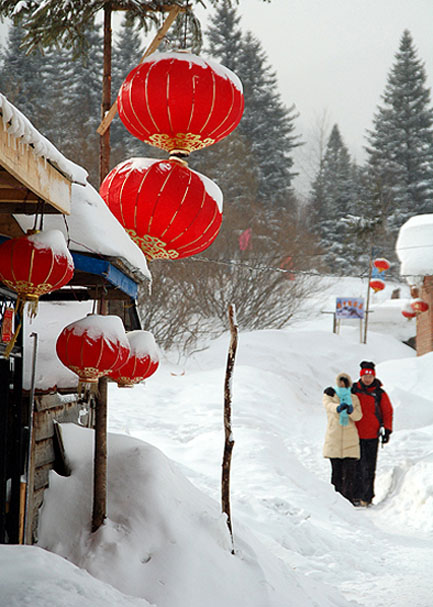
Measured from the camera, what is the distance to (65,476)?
5074mm

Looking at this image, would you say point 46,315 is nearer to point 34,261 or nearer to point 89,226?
point 89,226

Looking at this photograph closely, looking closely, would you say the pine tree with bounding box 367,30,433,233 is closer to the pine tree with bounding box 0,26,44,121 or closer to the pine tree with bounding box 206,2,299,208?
the pine tree with bounding box 206,2,299,208

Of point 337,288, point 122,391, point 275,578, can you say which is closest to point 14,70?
point 122,391

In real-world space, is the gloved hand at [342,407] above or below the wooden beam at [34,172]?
below

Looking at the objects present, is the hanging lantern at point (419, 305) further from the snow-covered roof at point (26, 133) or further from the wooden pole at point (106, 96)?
the snow-covered roof at point (26, 133)

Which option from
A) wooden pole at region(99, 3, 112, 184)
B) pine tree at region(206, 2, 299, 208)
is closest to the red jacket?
wooden pole at region(99, 3, 112, 184)

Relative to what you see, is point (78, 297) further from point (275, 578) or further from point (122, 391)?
point (122, 391)

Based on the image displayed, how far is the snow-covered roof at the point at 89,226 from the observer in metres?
4.08

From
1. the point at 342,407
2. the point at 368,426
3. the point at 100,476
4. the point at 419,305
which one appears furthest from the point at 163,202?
the point at 419,305

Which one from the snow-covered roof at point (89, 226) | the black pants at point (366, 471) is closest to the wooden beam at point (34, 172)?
the snow-covered roof at point (89, 226)

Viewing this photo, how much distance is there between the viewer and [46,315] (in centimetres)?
533

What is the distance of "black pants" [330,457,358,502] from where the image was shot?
954 cm

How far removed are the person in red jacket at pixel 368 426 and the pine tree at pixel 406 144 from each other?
1303 inches

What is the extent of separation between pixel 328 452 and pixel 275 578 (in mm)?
4820
